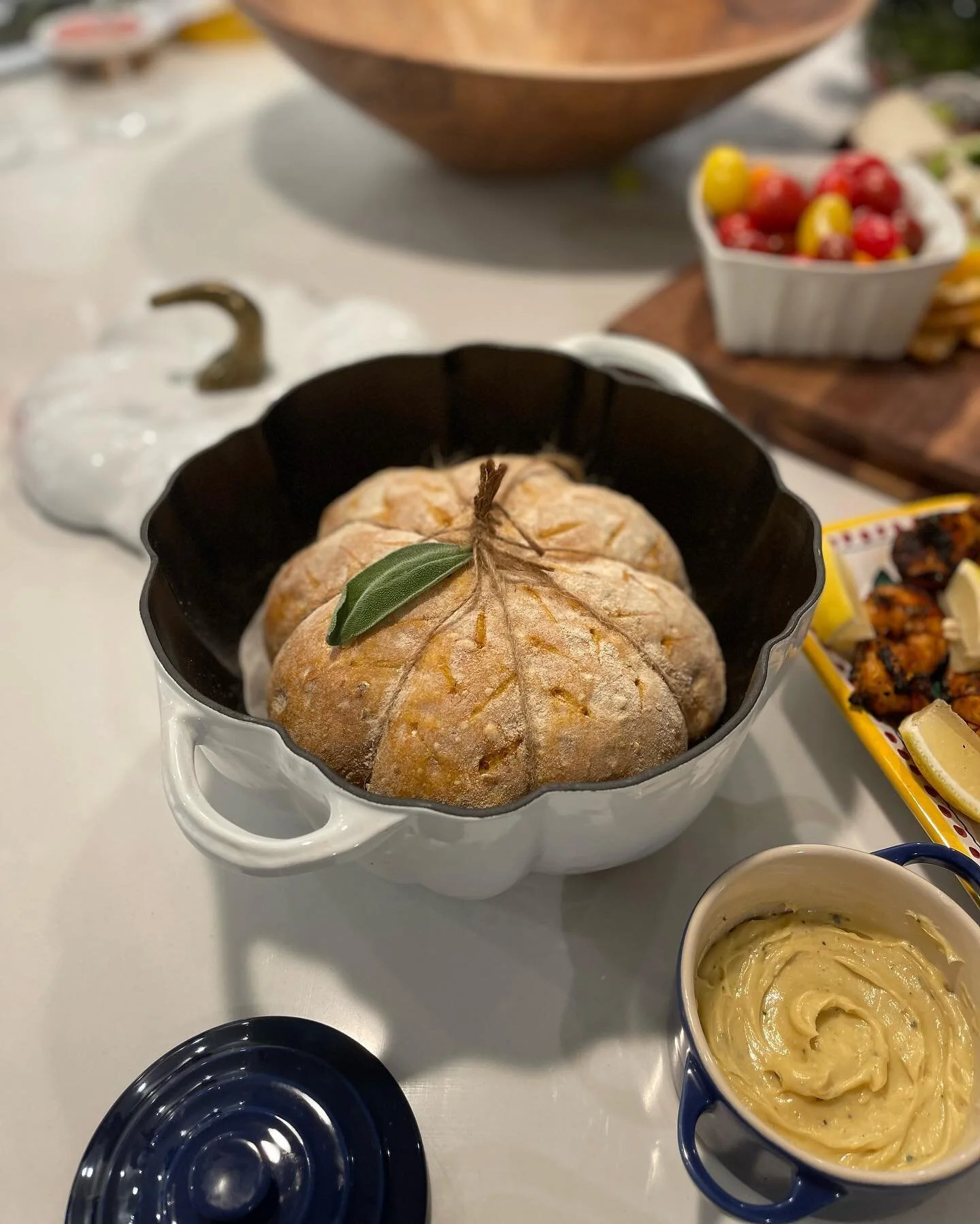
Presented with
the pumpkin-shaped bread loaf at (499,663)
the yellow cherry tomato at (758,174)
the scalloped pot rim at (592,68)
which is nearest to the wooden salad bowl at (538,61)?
the scalloped pot rim at (592,68)

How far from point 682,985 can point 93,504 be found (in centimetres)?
72

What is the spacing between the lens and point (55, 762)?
2.48 ft

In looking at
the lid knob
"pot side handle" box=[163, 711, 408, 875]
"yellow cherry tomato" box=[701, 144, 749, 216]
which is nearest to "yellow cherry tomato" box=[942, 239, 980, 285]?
"yellow cherry tomato" box=[701, 144, 749, 216]

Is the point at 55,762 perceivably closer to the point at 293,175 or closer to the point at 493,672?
the point at 493,672

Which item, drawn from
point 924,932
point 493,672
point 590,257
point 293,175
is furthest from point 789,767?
point 293,175

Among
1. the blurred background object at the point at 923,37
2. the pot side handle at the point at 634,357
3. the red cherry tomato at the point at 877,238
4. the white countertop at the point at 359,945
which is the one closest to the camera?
the white countertop at the point at 359,945

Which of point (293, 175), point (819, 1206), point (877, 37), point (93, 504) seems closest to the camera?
point (819, 1206)

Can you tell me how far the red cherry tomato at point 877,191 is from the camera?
1119mm

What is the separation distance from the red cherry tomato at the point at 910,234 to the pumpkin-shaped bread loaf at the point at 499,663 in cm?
67

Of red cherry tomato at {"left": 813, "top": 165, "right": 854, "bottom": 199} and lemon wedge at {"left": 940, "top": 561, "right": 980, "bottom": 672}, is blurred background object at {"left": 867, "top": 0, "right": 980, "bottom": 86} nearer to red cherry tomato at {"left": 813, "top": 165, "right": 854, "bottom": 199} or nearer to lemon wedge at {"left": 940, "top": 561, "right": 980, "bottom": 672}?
red cherry tomato at {"left": 813, "top": 165, "right": 854, "bottom": 199}

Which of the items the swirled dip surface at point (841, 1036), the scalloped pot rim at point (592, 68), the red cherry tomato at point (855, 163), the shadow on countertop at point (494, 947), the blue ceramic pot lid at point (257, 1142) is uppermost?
the scalloped pot rim at point (592, 68)

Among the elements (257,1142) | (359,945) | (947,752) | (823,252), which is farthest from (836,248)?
(257,1142)

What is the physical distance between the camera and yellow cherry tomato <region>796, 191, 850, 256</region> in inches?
42.3

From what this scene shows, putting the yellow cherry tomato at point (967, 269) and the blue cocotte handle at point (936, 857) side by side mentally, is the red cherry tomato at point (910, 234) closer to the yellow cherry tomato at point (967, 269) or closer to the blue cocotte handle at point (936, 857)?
the yellow cherry tomato at point (967, 269)
